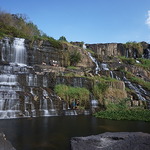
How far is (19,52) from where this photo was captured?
23.5 m

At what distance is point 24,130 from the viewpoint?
8164 millimetres

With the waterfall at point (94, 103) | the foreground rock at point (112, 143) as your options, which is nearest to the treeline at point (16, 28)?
the waterfall at point (94, 103)

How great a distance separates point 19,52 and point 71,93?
35.4 feet

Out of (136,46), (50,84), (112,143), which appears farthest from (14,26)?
(112,143)

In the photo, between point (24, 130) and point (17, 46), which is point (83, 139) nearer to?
point (24, 130)

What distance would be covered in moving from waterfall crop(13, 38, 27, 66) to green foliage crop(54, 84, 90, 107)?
8982 millimetres

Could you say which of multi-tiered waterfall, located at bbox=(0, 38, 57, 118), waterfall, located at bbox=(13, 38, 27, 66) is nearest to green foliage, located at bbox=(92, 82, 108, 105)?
multi-tiered waterfall, located at bbox=(0, 38, 57, 118)

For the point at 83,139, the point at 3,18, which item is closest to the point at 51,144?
the point at 83,139

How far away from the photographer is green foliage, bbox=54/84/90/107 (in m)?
15.5

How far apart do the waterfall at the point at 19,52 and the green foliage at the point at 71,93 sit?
8982 mm

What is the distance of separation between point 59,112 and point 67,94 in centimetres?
231

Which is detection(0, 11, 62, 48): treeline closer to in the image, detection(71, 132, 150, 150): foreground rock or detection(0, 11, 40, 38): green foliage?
detection(0, 11, 40, 38): green foliage

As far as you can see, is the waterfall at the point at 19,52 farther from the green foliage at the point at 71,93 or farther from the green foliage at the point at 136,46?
the green foliage at the point at 136,46

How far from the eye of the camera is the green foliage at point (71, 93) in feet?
51.0
